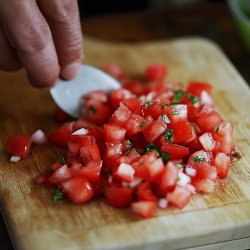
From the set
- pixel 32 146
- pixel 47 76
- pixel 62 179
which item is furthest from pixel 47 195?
pixel 47 76

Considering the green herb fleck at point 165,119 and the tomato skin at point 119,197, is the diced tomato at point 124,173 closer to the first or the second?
the tomato skin at point 119,197

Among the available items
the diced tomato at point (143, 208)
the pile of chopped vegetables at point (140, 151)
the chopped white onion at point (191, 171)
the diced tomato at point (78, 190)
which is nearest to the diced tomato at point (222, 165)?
the pile of chopped vegetables at point (140, 151)

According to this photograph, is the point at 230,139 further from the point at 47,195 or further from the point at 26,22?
the point at 26,22

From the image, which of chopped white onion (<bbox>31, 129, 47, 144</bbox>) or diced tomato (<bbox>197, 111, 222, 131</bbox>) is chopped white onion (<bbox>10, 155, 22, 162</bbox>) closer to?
chopped white onion (<bbox>31, 129, 47, 144</bbox>)

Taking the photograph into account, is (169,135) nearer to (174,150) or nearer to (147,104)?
(174,150)

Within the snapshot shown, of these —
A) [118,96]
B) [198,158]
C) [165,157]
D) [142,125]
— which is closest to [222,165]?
[198,158]

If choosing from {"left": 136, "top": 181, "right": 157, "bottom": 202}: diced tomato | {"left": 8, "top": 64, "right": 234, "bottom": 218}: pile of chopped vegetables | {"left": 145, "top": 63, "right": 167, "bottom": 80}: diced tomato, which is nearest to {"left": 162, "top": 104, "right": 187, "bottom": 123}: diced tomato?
{"left": 8, "top": 64, "right": 234, "bottom": 218}: pile of chopped vegetables

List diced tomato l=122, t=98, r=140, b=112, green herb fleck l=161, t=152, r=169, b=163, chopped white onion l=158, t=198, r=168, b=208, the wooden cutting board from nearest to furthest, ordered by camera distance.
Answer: the wooden cutting board < chopped white onion l=158, t=198, r=168, b=208 < green herb fleck l=161, t=152, r=169, b=163 < diced tomato l=122, t=98, r=140, b=112

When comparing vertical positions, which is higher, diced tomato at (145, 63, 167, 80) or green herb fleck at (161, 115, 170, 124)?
green herb fleck at (161, 115, 170, 124)

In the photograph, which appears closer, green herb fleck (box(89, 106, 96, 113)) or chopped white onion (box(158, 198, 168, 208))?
chopped white onion (box(158, 198, 168, 208))
